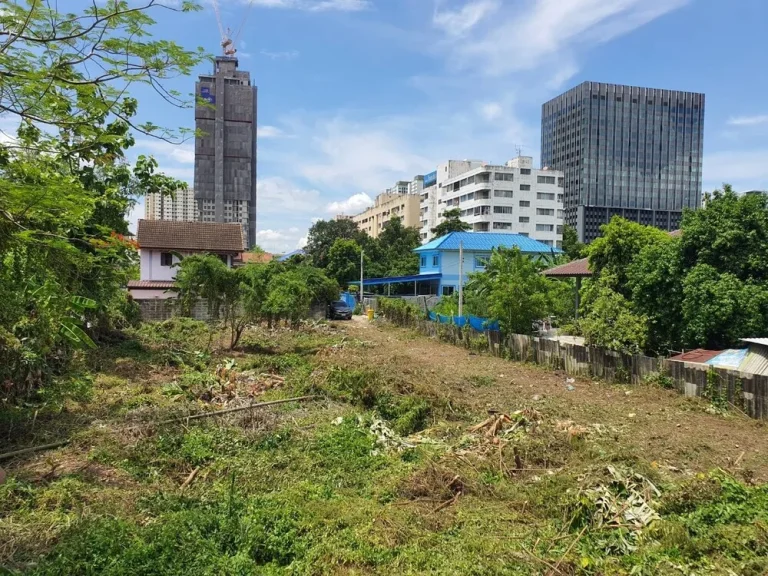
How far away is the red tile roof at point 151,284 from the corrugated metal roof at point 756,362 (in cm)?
3007

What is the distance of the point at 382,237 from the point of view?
65.2 metres

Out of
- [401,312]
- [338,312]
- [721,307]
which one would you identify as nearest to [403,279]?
[338,312]

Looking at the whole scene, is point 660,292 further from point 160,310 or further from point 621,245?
point 160,310

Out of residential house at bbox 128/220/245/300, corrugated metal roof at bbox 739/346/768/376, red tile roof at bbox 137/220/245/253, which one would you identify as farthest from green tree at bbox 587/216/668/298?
red tile roof at bbox 137/220/245/253

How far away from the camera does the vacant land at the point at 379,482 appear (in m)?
4.93

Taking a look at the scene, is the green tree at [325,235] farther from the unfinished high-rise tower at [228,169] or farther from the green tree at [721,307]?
the green tree at [721,307]

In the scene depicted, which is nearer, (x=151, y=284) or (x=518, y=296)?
(x=518, y=296)

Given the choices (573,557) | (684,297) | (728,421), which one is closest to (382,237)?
(684,297)

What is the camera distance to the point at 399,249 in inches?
2466

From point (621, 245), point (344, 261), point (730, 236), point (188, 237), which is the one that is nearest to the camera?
point (730, 236)

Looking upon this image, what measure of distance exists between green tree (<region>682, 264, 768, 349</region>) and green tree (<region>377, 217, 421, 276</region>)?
43.4 metres

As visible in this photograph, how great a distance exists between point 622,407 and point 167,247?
2973 centimetres

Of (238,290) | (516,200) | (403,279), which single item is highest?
(516,200)

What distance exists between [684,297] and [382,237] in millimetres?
52188
